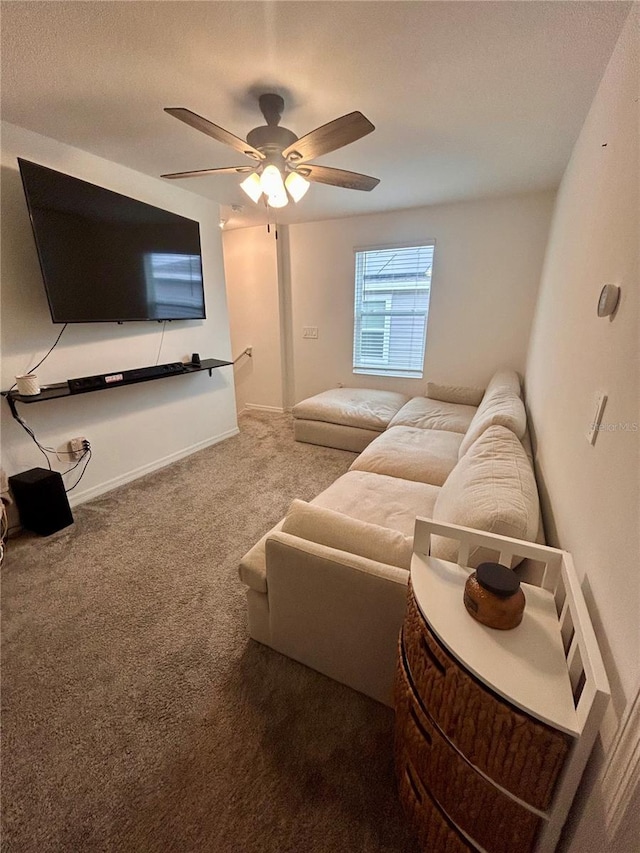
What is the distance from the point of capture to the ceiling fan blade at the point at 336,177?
1865 millimetres

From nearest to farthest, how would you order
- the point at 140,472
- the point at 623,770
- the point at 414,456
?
the point at 623,770, the point at 414,456, the point at 140,472

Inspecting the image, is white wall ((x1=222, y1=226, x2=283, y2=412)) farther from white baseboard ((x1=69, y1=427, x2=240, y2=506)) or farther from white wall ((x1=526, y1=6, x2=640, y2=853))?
white wall ((x1=526, y1=6, x2=640, y2=853))

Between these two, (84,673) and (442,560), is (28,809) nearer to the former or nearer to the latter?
(84,673)

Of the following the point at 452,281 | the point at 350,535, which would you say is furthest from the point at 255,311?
the point at 350,535

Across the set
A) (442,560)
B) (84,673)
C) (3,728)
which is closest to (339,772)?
(442,560)

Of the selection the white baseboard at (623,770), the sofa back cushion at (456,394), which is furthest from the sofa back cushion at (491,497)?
the sofa back cushion at (456,394)

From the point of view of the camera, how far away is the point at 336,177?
6.36 ft

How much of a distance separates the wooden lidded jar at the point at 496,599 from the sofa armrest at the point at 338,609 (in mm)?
308

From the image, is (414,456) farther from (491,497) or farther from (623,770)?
(623,770)

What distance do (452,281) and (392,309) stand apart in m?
0.70

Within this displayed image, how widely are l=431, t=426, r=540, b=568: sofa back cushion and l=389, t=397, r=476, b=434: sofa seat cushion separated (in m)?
1.48

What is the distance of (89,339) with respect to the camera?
8.39 ft

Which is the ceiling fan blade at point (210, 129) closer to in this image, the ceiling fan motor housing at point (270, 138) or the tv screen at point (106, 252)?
the ceiling fan motor housing at point (270, 138)

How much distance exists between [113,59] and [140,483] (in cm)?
262
